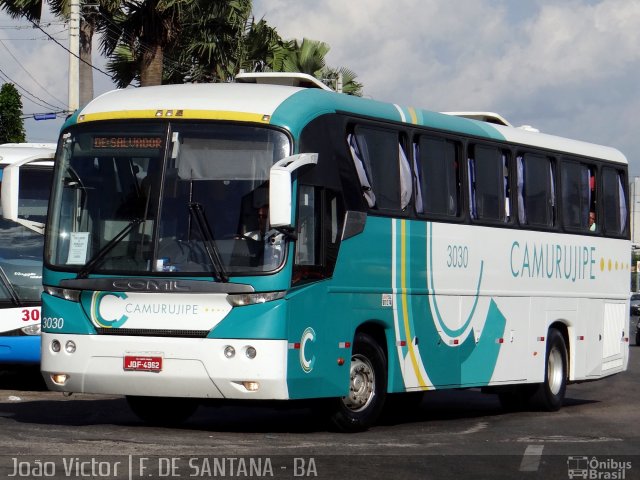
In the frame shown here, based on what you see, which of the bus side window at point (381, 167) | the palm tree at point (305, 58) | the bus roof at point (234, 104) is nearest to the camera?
the bus roof at point (234, 104)

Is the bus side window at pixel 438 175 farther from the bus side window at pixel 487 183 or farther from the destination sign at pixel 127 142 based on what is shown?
the destination sign at pixel 127 142

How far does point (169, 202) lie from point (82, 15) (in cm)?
2304

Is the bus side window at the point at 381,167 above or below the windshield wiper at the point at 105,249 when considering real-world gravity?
above

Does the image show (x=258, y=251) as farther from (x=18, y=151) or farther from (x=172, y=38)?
(x=172, y=38)

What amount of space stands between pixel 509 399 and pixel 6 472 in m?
9.26

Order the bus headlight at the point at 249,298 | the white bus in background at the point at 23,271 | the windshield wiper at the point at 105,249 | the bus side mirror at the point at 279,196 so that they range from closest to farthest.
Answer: the bus side mirror at the point at 279,196 → the bus headlight at the point at 249,298 → the windshield wiper at the point at 105,249 → the white bus in background at the point at 23,271

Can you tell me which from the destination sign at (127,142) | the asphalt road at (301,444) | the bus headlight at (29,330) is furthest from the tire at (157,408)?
the bus headlight at (29,330)

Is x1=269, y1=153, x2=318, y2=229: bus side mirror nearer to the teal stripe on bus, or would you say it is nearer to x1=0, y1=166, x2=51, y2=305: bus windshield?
the teal stripe on bus

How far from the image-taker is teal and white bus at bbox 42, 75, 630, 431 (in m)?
11.9

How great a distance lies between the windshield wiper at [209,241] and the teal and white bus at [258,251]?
0.04ft

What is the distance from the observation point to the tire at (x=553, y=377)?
17.1m

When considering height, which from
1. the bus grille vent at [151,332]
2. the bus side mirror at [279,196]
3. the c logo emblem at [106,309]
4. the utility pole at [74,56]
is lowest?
the bus grille vent at [151,332]

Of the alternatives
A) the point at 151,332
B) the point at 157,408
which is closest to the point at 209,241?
the point at 151,332

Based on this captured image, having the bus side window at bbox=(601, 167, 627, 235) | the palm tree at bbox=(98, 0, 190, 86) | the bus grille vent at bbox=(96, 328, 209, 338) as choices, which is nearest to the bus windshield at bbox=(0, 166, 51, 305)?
the bus grille vent at bbox=(96, 328, 209, 338)
